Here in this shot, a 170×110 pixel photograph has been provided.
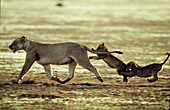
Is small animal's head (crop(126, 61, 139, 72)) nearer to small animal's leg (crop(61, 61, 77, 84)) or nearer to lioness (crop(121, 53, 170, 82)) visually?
lioness (crop(121, 53, 170, 82))

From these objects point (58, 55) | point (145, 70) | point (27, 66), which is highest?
point (58, 55)

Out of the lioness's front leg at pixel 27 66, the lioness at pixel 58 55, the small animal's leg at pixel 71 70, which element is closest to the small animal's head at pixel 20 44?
the lioness at pixel 58 55

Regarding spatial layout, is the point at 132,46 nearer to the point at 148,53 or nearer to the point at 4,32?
the point at 148,53

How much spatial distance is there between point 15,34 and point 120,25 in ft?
34.9

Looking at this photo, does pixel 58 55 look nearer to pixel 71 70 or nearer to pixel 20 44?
pixel 71 70

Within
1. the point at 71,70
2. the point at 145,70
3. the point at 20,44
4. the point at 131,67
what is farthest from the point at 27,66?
the point at 145,70

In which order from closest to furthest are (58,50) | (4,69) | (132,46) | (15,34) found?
(58,50) < (4,69) < (132,46) < (15,34)

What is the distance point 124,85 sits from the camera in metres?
17.1

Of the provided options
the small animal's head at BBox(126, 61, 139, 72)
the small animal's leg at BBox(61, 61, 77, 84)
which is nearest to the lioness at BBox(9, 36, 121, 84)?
the small animal's leg at BBox(61, 61, 77, 84)

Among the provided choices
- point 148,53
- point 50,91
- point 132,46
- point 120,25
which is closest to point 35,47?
point 50,91

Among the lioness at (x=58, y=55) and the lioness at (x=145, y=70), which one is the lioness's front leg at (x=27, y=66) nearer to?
the lioness at (x=58, y=55)

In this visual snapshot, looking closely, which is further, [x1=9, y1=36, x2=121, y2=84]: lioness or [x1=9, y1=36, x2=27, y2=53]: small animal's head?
[x1=9, y1=36, x2=27, y2=53]: small animal's head

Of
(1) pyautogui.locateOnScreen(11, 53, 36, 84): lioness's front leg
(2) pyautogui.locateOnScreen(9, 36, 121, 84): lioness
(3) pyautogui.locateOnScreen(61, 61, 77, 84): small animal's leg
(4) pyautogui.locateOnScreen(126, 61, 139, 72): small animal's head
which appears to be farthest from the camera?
(4) pyautogui.locateOnScreen(126, 61, 139, 72): small animal's head

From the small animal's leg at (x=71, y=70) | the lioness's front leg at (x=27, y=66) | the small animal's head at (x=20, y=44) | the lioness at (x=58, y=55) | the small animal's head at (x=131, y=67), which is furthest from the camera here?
the small animal's head at (x=20, y=44)
